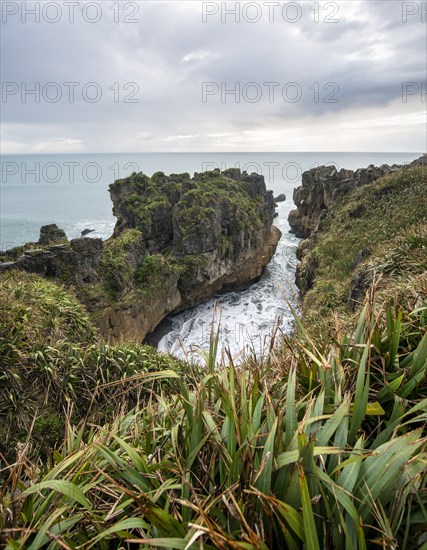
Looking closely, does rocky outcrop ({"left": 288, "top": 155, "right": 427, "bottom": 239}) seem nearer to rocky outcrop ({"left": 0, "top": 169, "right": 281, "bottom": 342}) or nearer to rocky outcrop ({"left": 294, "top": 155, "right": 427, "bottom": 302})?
rocky outcrop ({"left": 294, "top": 155, "right": 427, "bottom": 302})

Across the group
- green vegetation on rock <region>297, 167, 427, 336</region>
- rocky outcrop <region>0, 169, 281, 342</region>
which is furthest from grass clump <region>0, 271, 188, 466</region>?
green vegetation on rock <region>297, 167, 427, 336</region>

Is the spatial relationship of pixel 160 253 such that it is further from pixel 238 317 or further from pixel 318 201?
pixel 318 201

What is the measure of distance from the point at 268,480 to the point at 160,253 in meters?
25.7

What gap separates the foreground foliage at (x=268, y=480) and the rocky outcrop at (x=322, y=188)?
113 ft

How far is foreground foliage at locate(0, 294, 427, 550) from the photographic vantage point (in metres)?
1.68

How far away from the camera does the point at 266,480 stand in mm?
1875

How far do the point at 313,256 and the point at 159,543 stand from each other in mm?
23036

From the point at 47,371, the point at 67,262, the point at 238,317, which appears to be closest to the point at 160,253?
the point at 238,317

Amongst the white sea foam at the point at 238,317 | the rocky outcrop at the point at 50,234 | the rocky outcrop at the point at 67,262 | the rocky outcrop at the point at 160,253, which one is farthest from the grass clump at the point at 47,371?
the rocky outcrop at the point at 50,234

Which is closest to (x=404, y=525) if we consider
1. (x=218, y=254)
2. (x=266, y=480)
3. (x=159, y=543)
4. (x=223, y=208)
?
(x=266, y=480)

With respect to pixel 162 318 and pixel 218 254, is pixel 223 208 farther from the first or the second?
pixel 162 318

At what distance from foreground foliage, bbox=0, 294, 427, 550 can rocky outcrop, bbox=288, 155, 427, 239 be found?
34.5 metres

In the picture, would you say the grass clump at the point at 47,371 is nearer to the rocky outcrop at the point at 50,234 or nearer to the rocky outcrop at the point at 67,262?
the rocky outcrop at the point at 67,262

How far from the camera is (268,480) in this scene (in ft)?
6.12
